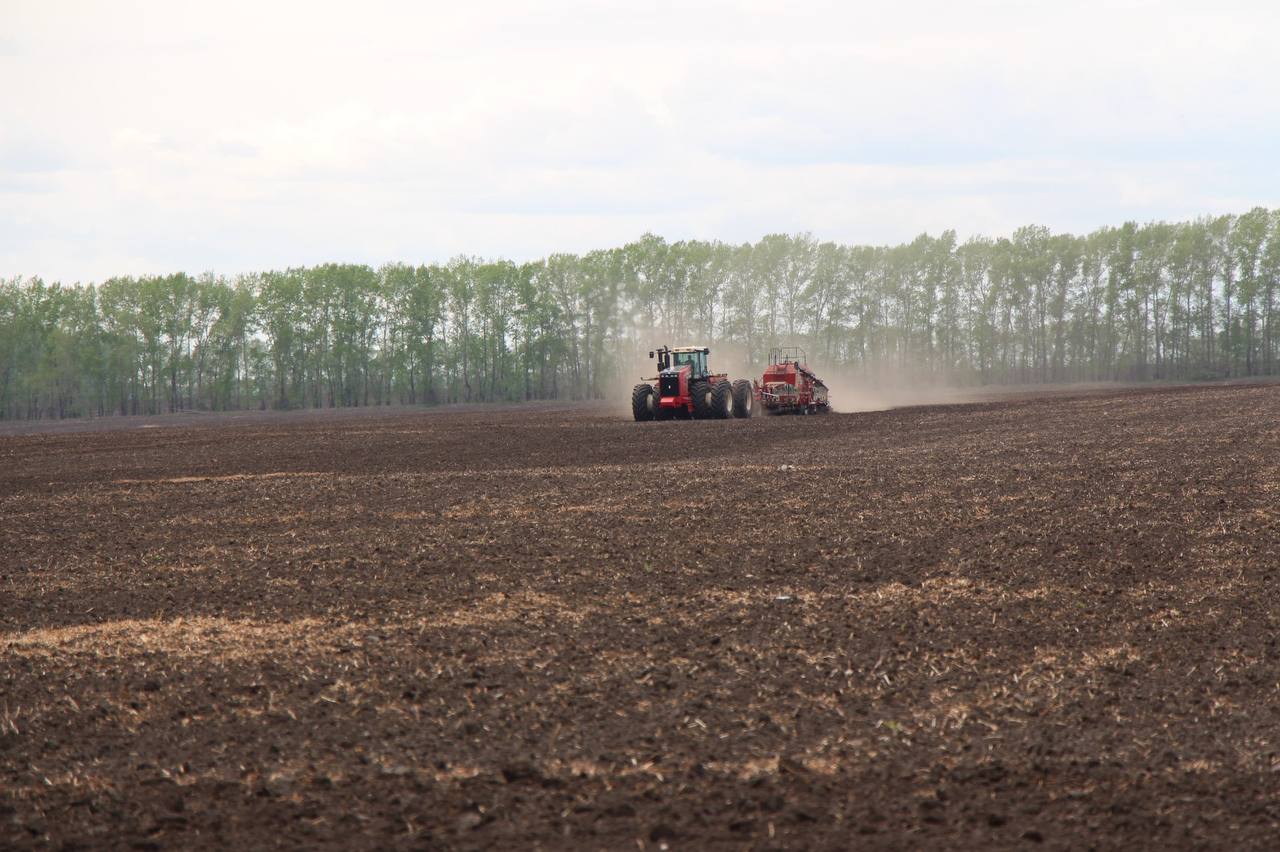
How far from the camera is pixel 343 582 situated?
37.8 feet

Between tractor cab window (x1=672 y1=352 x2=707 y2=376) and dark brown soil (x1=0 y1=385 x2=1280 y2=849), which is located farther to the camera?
A: tractor cab window (x1=672 y1=352 x2=707 y2=376)

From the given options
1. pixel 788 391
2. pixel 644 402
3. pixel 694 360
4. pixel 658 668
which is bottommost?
pixel 658 668

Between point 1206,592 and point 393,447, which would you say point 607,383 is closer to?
point 393,447

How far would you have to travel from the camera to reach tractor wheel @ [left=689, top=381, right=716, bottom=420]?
35.7m

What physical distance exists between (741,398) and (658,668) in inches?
1135

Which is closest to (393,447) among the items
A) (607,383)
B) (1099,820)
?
(1099,820)

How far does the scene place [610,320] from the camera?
90125 mm

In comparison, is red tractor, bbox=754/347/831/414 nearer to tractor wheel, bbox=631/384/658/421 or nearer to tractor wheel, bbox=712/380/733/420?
tractor wheel, bbox=712/380/733/420

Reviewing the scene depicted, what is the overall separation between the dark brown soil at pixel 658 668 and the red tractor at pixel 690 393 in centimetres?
1778

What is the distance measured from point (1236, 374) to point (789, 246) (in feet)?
108

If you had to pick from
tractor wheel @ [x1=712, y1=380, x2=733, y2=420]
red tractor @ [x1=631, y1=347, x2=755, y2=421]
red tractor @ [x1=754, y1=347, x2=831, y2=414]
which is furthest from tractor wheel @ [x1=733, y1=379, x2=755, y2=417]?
red tractor @ [x1=754, y1=347, x2=831, y2=414]

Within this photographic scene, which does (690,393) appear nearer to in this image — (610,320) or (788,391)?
(788,391)

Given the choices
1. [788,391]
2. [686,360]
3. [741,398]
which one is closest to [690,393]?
[741,398]

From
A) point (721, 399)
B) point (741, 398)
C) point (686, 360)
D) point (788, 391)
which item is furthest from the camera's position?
point (788, 391)
